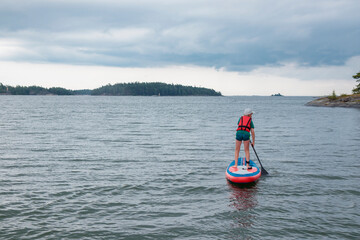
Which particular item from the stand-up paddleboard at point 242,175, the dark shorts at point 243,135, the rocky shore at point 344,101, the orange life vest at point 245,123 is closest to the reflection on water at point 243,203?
the stand-up paddleboard at point 242,175

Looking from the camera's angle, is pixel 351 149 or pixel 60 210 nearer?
pixel 60 210

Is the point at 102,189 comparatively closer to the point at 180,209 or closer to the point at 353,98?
the point at 180,209

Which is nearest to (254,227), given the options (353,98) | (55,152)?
(55,152)

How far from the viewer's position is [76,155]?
65.8ft

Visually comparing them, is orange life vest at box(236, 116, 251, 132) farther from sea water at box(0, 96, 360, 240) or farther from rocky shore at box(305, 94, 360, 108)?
rocky shore at box(305, 94, 360, 108)

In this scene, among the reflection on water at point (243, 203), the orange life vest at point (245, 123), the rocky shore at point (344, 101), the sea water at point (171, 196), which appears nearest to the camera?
the sea water at point (171, 196)

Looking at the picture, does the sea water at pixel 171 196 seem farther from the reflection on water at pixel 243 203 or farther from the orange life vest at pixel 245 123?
the orange life vest at pixel 245 123

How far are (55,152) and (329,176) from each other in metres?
16.0

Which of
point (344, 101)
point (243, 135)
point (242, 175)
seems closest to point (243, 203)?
point (242, 175)

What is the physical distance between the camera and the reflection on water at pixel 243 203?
992 centimetres

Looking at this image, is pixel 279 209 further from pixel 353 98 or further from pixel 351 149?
pixel 353 98

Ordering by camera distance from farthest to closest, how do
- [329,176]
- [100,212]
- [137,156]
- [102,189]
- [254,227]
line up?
[137,156]
[329,176]
[102,189]
[100,212]
[254,227]

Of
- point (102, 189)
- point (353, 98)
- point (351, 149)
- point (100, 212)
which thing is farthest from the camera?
point (353, 98)

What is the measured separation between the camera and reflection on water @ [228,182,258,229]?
9.92 m
